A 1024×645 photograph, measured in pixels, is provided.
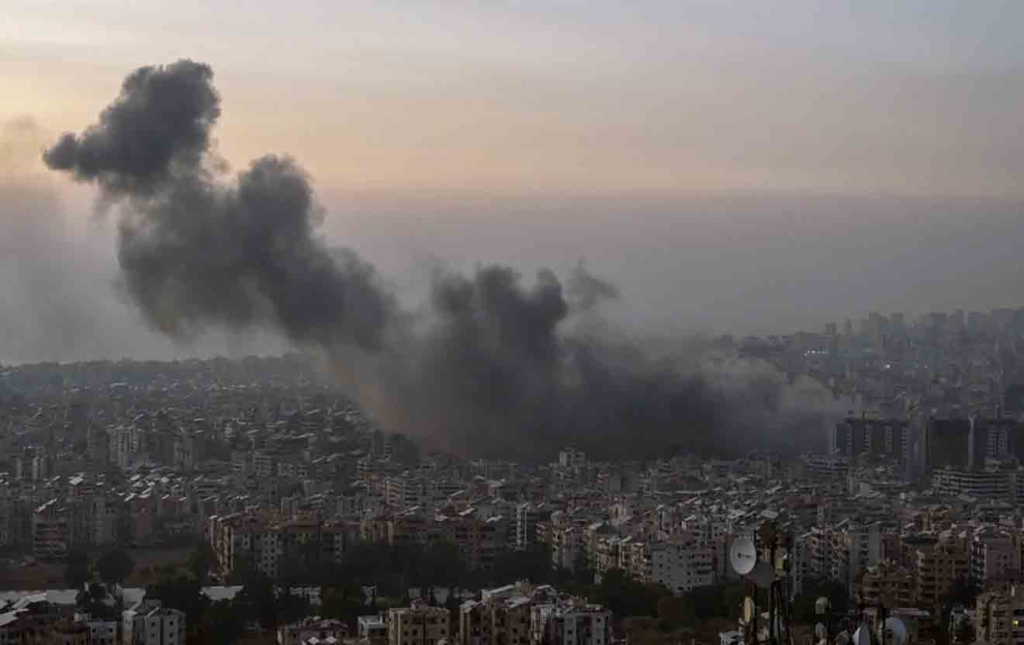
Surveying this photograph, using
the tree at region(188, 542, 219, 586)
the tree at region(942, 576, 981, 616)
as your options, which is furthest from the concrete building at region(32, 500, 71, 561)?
the tree at region(942, 576, 981, 616)

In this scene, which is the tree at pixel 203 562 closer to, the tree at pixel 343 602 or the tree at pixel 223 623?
the tree at pixel 343 602

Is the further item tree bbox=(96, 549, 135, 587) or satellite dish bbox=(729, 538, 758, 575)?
tree bbox=(96, 549, 135, 587)

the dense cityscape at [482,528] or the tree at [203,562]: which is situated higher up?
the dense cityscape at [482,528]

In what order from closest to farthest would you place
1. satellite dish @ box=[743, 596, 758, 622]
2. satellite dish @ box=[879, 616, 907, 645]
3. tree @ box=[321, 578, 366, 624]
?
satellite dish @ box=[743, 596, 758, 622]
satellite dish @ box=[879, 616, 907, 645]
tree @ box=[321, 578, 366, 624]

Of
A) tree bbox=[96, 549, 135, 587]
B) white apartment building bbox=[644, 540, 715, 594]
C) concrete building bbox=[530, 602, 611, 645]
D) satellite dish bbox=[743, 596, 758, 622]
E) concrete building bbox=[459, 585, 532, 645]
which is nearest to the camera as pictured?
satellite dish bbox=[743, 596, 758, 622]

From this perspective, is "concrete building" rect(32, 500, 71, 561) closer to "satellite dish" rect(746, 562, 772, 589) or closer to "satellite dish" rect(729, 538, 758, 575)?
"satellite dish" rect(729, 538, 758, 575)

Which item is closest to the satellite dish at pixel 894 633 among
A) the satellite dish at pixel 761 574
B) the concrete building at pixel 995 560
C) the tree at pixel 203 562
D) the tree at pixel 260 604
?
the satellite dish at pixel 761 574

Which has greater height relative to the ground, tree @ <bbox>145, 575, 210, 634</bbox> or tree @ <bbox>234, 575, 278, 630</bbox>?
tree @ <bbox>145, 575, 210, 634</bbox>

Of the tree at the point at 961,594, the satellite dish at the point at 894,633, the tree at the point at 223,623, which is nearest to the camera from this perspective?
the satellite dish at the point at 894,633
